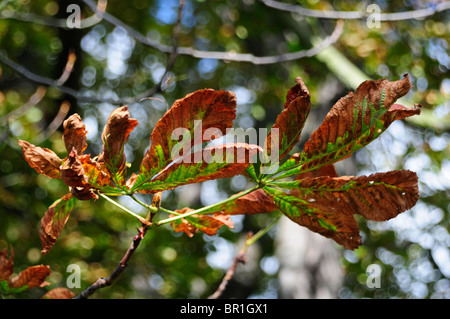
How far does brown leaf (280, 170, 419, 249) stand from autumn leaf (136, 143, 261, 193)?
101mm

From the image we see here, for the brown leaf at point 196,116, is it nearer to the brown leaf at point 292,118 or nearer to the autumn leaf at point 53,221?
the brown leaf at point 292,118

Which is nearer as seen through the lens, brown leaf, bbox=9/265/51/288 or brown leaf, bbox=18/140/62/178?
brown leaf, bbox=18/140/62/178

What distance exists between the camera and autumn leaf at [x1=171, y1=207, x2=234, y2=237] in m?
0.63

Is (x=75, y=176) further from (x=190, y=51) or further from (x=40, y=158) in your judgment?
(x=190, y=51)

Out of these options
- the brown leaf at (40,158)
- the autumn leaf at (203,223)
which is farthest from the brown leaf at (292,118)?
the brown leaf at (40,158)

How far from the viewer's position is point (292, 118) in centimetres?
50

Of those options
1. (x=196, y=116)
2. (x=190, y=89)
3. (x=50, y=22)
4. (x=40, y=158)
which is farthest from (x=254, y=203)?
(x=190, y=89)

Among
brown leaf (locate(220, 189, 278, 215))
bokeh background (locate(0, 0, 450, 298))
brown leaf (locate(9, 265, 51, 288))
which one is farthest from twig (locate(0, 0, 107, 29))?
brown leaf (locate(220, 189, 278, 215))

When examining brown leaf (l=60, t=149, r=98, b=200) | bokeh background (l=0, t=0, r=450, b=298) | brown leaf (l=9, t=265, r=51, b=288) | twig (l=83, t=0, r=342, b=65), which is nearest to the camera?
brown leaf (l=60, t=149, r=98, b=200)

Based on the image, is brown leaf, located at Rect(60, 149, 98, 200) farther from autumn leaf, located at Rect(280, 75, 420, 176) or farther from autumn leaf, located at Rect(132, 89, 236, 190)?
autumn leaf, located at Rect(280, 75, 420, 176)

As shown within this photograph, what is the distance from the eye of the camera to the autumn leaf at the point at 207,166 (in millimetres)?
484

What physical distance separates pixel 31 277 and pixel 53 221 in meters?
0.25
